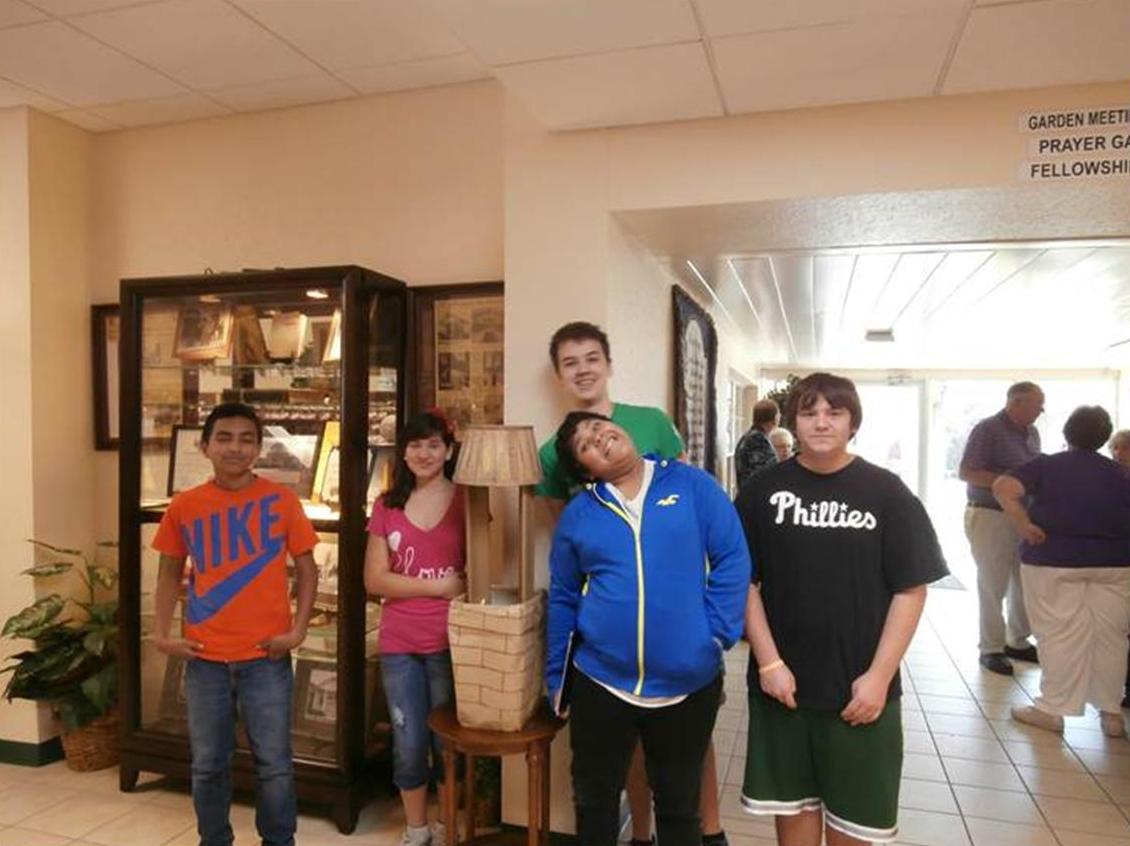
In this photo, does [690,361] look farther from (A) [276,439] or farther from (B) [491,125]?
(A) [276,439]

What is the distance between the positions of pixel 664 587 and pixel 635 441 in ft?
1.75

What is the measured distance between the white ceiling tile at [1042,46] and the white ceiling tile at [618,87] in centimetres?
65

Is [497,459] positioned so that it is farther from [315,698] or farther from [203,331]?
[203,331]

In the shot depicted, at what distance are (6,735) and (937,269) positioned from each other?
5.27 metres

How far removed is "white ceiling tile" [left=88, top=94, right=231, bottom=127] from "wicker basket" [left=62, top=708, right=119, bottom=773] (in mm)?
2481

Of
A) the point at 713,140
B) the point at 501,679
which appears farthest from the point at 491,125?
the point at 501,679

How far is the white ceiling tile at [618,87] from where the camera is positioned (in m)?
2.01

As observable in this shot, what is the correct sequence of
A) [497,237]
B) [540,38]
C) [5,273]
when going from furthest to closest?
[5,273] < [497,237] < [540,38]

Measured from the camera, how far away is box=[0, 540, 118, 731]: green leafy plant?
300cm

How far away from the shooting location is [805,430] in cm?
179

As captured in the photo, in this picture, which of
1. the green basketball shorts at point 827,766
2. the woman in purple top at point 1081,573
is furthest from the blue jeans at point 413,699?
the woman in purple top at point 1081,573

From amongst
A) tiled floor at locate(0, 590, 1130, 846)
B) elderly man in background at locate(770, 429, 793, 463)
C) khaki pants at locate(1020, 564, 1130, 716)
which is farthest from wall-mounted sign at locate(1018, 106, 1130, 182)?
elderly man in background at locate(770, 429, 793, 463)

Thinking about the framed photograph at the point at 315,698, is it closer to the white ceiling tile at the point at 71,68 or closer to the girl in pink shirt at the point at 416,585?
the girl in pink shirt at the point at 416,585

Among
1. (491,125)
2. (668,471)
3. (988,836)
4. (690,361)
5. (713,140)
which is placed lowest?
(988,836)
